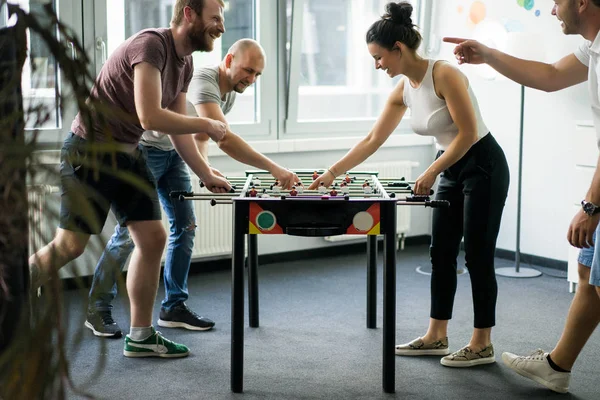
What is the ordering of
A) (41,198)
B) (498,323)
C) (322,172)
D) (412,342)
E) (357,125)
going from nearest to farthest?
(41,198)
(412,342)
(322,172)
(498,323)
(357,125)

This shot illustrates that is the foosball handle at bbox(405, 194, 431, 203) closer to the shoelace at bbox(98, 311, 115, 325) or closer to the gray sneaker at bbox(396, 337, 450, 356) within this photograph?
the gray sneaker at bbox(396, 337, 450, 356)

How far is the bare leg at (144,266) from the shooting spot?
117 inches

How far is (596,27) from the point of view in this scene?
92.7 inches

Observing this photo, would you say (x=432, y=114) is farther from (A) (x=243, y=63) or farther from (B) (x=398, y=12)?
(A) (x=243, y=63)

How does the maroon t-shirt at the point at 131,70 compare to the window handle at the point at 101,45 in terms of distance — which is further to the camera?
the window handle at the point at 101,45

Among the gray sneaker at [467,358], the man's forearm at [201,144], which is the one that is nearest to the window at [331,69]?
the man's forearm at [201,144]

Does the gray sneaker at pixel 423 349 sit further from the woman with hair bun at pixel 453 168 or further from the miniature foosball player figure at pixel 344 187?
the miniature foosball player figure at pixel 344 187

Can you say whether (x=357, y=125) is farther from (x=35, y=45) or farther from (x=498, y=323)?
(x=35, y=45)

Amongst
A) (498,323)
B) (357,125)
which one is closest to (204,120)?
(498,323)

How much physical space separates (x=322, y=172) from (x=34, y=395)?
2.69 m

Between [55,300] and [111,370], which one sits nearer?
[55,300]

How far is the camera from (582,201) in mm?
2291

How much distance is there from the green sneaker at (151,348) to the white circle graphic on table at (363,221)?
0.98 m

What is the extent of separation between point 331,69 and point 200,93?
219 centimetres
